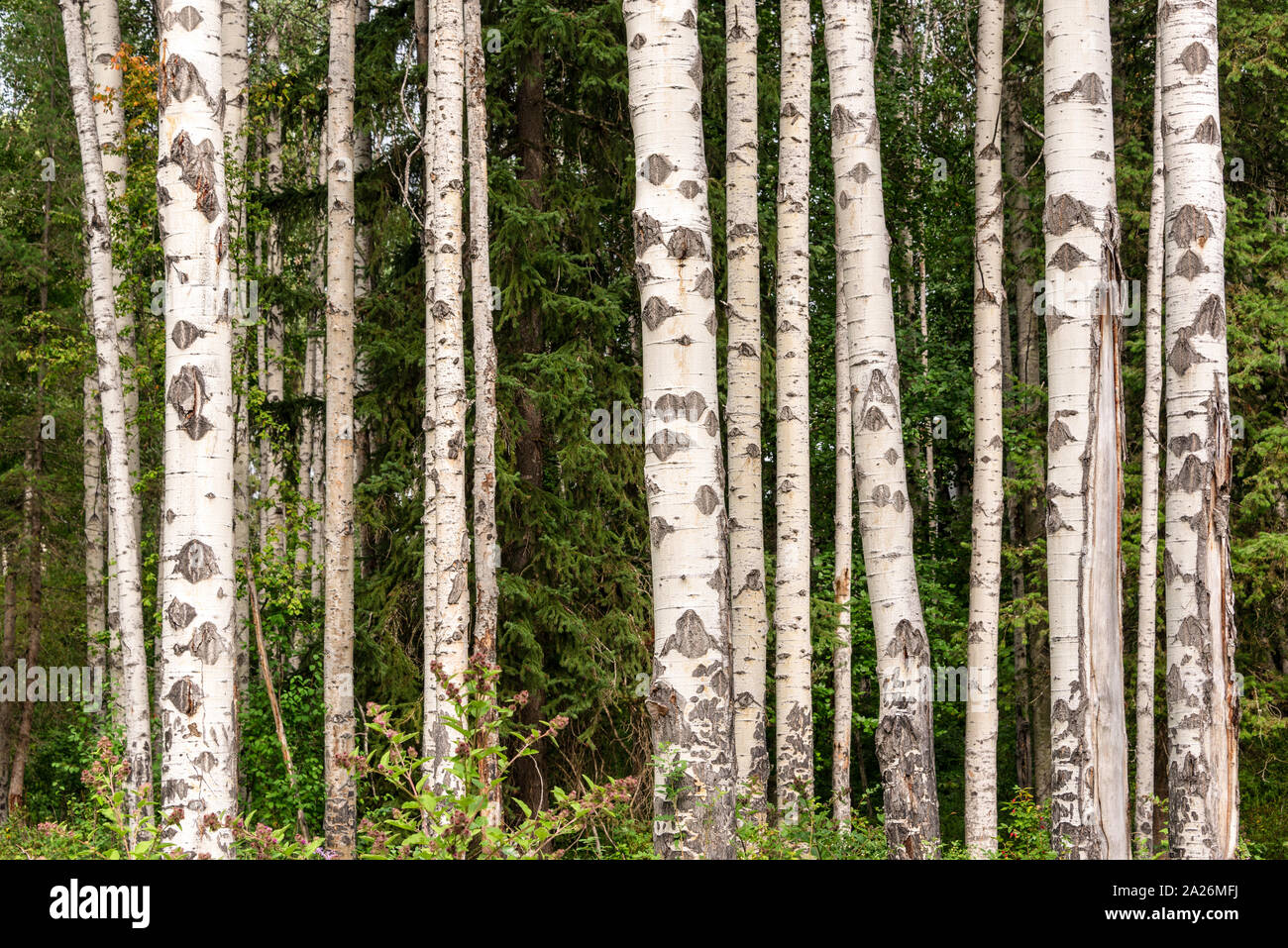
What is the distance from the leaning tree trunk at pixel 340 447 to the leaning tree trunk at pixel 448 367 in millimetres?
2201

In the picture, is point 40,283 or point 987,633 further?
point 40,283

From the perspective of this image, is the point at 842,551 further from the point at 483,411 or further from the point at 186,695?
the point at 186,695

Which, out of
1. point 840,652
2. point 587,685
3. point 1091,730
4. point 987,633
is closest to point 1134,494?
point 840,652

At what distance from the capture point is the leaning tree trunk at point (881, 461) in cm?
573

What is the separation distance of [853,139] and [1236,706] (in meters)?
3.57

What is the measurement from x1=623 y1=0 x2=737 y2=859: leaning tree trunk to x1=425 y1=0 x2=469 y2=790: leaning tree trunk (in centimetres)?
419

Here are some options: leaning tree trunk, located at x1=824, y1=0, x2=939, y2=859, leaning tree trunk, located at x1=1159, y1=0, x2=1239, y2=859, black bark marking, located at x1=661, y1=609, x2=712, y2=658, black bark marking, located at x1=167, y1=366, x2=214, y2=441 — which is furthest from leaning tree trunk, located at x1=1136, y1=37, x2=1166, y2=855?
black bark marking, located at x1=167, y1=366, x2=214, y2=441

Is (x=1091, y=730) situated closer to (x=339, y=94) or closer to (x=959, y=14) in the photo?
(x=339, y=94)

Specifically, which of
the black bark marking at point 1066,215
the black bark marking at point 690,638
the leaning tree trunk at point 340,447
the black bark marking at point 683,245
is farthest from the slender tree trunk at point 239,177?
the black bark marking at point 1066,215

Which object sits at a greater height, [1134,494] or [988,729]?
[1134,494]

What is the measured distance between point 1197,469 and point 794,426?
439cm

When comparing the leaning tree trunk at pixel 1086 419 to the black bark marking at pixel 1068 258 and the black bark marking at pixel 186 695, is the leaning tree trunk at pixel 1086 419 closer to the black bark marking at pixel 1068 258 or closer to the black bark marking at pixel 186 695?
the black bark marking at pixel 1068 258

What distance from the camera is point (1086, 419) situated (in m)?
4.62

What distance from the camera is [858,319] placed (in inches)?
236
